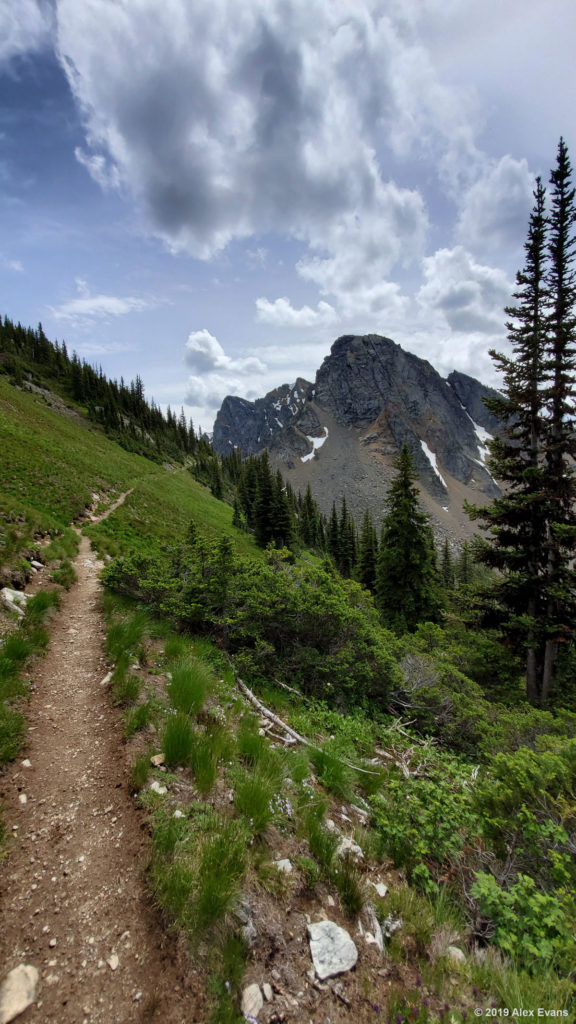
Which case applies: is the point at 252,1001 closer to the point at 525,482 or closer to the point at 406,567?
the point at 525,482

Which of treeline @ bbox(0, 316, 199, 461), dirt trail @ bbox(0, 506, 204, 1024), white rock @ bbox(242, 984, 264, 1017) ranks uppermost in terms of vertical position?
treeline @ bbox(0, 316, 199, 461)

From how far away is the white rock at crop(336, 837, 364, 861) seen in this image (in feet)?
13.0

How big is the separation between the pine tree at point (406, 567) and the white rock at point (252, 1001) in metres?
18.6

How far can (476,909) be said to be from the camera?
138 inches

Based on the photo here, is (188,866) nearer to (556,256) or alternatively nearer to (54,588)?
(54,588)

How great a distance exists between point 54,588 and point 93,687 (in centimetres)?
448

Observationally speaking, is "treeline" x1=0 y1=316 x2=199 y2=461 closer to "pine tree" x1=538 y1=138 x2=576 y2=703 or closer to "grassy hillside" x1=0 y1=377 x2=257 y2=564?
"grassy hillside" x1=0 y1=377 x2=257 y2=564

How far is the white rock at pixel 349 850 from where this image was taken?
3959mm

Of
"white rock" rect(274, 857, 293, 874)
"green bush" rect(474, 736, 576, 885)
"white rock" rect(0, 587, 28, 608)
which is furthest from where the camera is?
"white rock" rect(0, 587, 28, 608)

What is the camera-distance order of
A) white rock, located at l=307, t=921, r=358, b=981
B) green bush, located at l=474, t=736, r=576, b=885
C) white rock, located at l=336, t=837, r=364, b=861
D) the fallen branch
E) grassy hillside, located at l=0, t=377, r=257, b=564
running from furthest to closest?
grassy hillside, located at l=0, t=377, r=257, b=564 < the fallen branch < white rock, located at l=336, t=837, r=364, b=861 < green bush, located at l=474, t=736, r=576, b=885 < white rock, located at l=307, t=921, r=358, b=981

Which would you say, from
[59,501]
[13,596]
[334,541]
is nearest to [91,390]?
[334,541]

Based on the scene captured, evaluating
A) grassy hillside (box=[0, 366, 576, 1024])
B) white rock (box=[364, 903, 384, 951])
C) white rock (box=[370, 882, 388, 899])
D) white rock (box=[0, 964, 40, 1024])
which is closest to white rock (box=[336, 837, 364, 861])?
grassy hillside (box=[0, 366, 576, 1024])

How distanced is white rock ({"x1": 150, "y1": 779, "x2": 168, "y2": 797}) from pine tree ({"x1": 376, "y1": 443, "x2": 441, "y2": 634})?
1769 cm

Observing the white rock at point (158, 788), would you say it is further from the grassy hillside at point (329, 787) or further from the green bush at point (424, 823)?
the green bush at point (424, 823)
